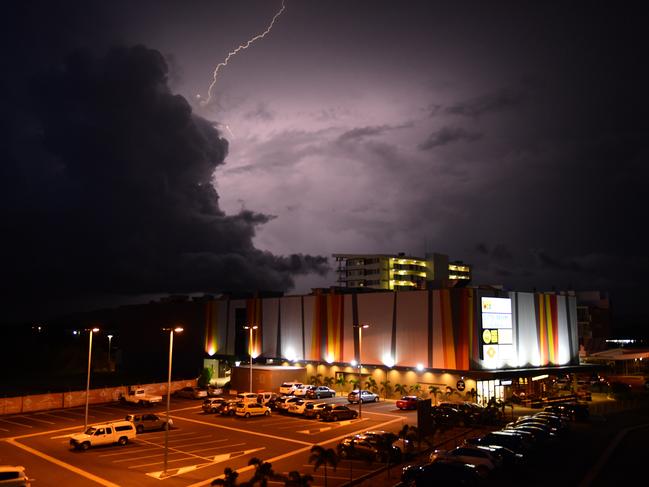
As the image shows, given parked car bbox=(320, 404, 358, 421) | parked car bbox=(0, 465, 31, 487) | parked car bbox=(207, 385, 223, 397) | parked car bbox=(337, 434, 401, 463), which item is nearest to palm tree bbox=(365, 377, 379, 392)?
parked car bbox=(320, 404, 358, 421)

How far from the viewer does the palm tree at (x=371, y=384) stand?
51031 millimetres

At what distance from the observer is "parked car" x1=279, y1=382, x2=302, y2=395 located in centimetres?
5105

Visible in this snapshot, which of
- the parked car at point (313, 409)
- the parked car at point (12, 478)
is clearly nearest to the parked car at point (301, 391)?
the parked car at point (313, 409)

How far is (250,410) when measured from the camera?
3922 centimetres

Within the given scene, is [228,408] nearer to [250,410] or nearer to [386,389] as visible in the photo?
[250,410]

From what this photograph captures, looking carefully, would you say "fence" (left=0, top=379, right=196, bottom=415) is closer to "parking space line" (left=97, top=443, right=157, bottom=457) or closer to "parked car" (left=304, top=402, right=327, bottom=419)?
"parking space line" (left=97, top=443, right=157, bottom=457)

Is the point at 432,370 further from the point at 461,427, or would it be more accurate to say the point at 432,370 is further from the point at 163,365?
the point at 163,365

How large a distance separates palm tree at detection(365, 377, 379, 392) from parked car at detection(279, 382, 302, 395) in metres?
6.79

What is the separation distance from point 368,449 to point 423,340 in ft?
78.1

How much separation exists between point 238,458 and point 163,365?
55.5 meters

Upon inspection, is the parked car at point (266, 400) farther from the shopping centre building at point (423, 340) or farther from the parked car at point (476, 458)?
the parked car at point (476, 458)

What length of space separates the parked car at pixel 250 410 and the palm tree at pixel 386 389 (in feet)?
47.4

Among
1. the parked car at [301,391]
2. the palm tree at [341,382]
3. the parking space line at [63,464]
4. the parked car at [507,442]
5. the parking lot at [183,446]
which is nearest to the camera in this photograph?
the parking space line at [63,464]

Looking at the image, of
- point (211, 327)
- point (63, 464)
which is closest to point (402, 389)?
point (63, 464)
